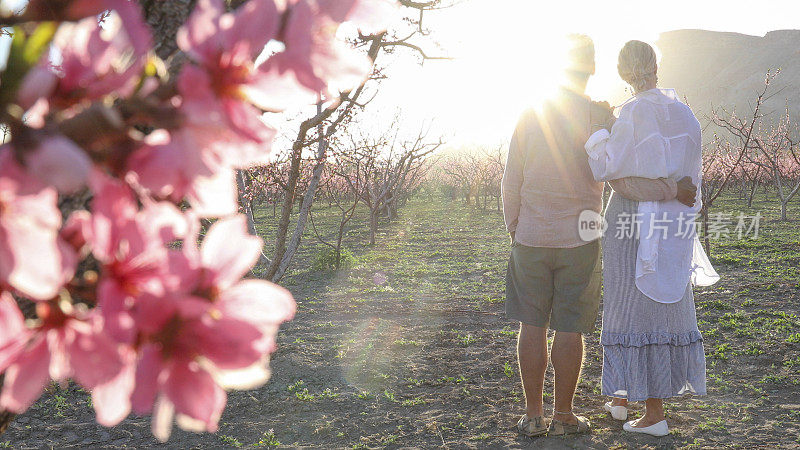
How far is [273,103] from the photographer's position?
0.34 m

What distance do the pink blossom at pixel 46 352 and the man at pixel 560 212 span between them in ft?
10.0

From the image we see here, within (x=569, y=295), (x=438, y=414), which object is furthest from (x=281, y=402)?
(x=569, y=295)

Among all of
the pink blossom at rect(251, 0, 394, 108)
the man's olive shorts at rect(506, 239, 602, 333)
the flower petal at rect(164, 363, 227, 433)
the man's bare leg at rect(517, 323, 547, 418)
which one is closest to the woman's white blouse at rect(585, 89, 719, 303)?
the man's olive shorts at rect(506, 239, 602, 333)

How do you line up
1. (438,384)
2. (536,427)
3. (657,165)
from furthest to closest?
(438,384)
(536,427)
(657,165)

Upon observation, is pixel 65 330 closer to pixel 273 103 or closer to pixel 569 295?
pixel 273 103

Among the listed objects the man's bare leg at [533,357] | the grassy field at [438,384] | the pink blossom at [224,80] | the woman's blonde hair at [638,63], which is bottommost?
the grassy field at [438,384]

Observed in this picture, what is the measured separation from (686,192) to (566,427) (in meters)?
1.56

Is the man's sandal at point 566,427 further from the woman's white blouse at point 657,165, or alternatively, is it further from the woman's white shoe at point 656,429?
the woman's white blouse at point 657,165

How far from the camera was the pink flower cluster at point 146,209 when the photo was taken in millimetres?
273

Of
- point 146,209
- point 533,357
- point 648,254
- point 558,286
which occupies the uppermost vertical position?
point 146,209

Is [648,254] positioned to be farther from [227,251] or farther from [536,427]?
[227,251]

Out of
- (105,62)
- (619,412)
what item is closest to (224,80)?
(105,62)

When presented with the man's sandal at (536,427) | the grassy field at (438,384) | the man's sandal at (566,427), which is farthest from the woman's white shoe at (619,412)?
the man's sandal at (536,427)

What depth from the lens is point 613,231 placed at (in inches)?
132
